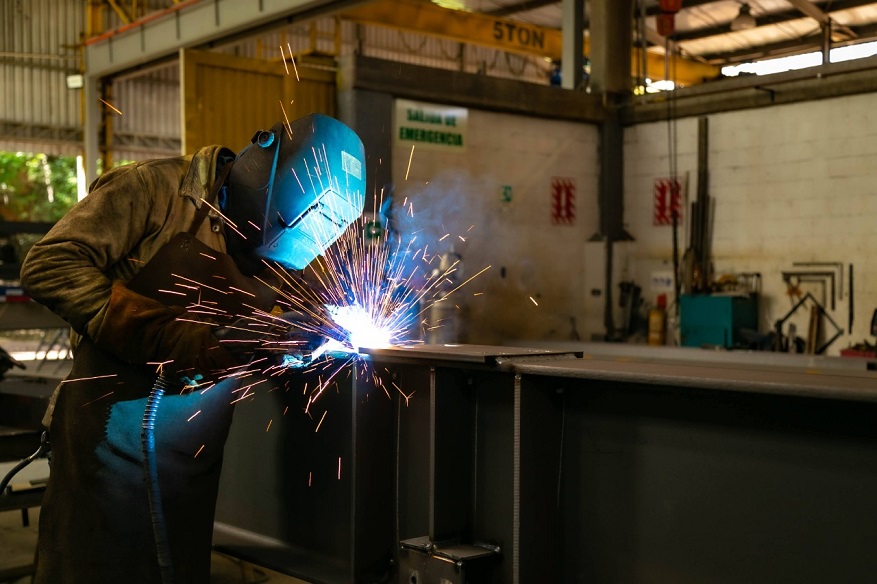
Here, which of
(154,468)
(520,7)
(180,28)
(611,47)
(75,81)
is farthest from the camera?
(520,7)

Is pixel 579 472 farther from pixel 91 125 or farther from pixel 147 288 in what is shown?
pixel 91 125

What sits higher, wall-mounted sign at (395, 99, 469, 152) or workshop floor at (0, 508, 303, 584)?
wall-mounted sign at (395, 99, 469, 152)

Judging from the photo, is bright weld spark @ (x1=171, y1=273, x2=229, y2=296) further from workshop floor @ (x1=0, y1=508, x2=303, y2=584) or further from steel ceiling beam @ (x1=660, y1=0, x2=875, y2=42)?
steel ceiling beam @ (x1=660, y1=0, x2=875, y2=42)

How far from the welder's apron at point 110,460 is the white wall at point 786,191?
21.0 feet

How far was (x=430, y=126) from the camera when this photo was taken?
802cm

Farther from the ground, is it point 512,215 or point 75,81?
point 75,81

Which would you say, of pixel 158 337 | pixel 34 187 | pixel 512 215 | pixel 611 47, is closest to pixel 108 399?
pixel 158 337

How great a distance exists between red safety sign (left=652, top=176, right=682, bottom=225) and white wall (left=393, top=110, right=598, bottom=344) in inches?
26.1

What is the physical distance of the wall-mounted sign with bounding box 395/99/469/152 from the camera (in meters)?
7.83

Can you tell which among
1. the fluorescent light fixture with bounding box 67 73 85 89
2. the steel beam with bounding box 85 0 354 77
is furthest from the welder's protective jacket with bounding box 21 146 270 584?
the fluorescent light fixture with bounding box 67 73 85 89

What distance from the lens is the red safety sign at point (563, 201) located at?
9055 millimetres

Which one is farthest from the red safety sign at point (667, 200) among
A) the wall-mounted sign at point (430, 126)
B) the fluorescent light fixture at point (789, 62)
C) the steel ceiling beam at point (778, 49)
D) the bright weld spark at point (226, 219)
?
the bright weld spark at point (226, 219)

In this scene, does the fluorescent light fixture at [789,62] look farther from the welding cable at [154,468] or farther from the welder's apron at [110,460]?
the welding cable at [154,468]

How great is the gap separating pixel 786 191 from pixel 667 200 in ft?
3.91
